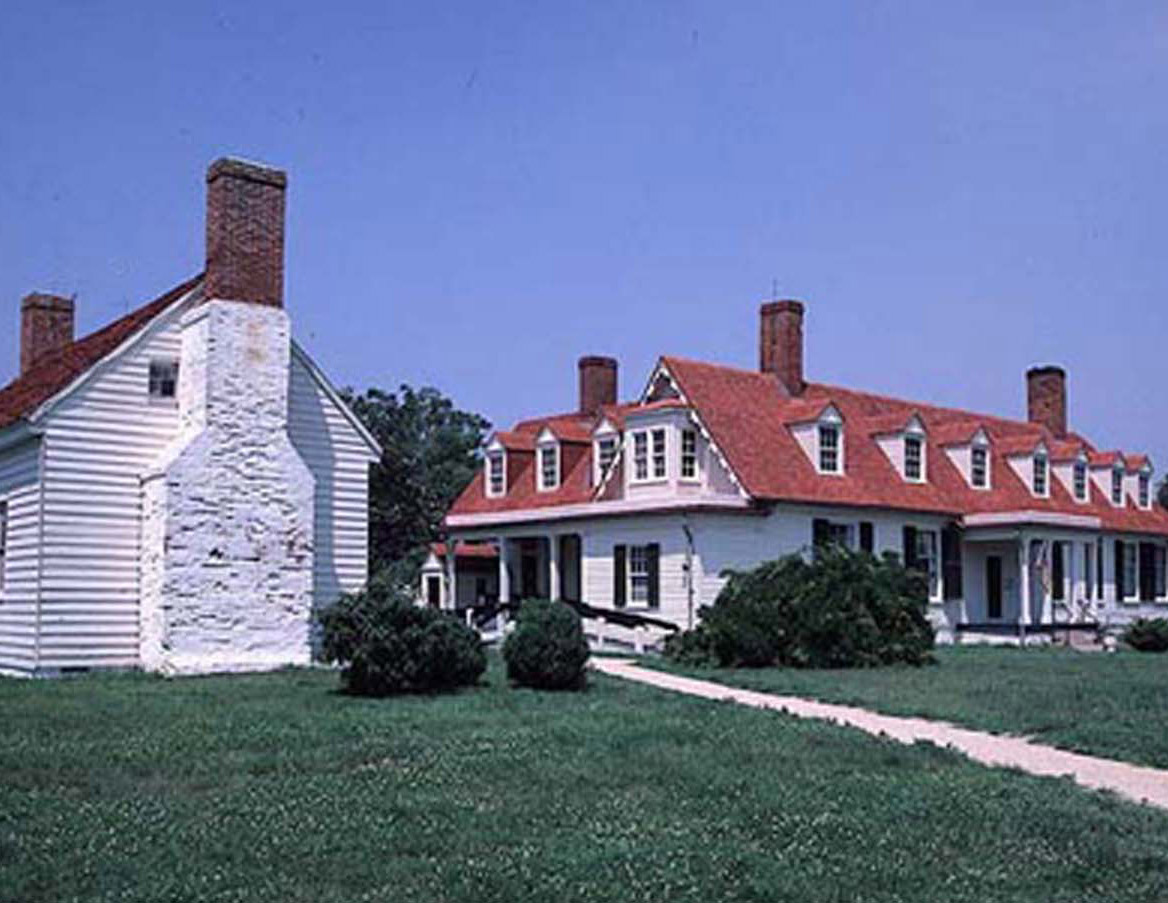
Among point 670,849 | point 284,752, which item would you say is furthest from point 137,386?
point 670,849

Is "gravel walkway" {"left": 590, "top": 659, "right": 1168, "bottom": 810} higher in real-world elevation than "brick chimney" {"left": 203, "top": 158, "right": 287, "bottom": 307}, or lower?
lower

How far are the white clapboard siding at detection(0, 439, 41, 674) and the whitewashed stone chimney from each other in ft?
5.15

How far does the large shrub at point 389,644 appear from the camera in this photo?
56.7 feet

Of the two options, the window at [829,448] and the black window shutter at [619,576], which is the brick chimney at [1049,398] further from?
the black window shutter at [619,576]

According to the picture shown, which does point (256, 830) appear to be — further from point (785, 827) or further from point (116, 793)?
point (785, 827)

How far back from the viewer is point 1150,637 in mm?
32938

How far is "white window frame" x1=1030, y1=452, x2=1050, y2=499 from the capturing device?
1597 inches

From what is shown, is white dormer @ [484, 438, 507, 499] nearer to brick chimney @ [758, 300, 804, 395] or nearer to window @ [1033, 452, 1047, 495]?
brick chimney @ [758, 300, 804, 395]

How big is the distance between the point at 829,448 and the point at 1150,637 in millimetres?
8554

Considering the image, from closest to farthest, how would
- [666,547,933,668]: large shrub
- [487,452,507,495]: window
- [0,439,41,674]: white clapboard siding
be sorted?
[0,439,41,674]: white clapboard siding
[666,547,933,668]: large shrub
[487,452,507,495]: window

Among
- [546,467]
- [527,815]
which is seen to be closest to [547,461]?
[546,467]

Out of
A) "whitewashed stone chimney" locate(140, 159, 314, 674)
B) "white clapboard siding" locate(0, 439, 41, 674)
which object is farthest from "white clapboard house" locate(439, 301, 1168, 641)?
"white clapboard siding" locate(0, 439, 41, 674)

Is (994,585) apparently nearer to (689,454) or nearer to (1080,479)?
(1080,479)

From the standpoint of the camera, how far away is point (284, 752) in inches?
480
